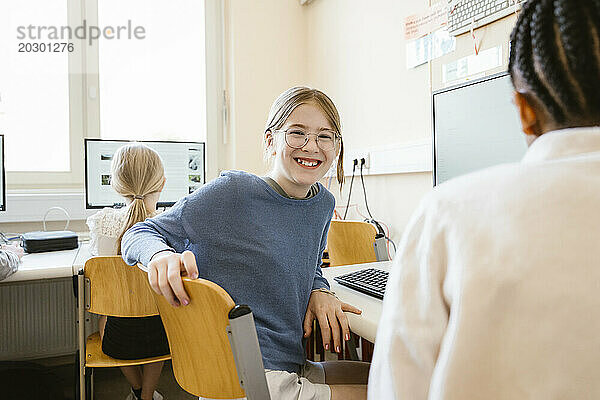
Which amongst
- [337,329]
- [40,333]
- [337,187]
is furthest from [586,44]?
[40,333]

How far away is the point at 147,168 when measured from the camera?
5.99ft

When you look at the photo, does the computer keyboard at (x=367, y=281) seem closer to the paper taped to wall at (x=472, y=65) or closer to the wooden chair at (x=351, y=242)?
the wooden chair at (x=351, y=242)

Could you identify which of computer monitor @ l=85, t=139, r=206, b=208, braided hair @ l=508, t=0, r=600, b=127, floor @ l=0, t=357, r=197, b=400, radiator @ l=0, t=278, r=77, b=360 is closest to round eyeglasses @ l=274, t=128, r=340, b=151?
braided hair @ l=508, t=0, r=600, b=127

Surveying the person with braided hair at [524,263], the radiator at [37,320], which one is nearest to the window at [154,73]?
the radiator at [37,320]

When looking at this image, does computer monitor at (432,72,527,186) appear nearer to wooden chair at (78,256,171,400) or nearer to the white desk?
the white desk

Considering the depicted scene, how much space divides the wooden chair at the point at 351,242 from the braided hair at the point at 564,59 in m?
1.33

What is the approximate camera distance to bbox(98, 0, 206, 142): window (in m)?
2.70

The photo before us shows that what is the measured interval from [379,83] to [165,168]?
3.66 ft

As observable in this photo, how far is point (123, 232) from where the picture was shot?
5.69ft


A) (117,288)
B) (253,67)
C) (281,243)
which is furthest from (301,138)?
(253,67)

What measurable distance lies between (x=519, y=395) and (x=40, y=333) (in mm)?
2550

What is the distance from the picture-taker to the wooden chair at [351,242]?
177 cm

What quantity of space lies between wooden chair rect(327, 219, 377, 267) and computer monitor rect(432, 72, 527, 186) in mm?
493

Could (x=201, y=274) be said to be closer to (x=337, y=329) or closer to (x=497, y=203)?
(x=337, y=329)
